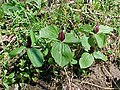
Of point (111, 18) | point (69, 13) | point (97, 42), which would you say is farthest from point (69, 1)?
point (97, 42)

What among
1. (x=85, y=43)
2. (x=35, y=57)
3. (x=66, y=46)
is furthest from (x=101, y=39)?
(x=35, y=57)

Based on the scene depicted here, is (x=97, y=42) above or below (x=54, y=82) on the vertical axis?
above

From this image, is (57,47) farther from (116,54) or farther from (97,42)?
(116,54)

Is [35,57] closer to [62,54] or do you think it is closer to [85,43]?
[62,54]

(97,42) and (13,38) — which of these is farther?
(13,38)

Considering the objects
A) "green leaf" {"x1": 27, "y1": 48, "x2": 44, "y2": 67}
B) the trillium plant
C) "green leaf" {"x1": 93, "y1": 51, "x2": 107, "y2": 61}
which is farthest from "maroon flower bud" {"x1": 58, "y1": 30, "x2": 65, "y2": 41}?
"green leaf" {"x1": 93, "y1": 51, "x2": 107, "y2": 61}

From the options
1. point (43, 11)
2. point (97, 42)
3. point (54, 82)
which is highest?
point (43, 11)

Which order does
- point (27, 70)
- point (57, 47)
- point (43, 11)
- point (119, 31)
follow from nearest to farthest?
1. point (57, 47)
2. point (27, 70)
3. point (119, 31)
4. point (43, 11)
